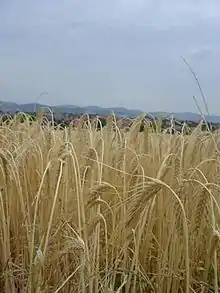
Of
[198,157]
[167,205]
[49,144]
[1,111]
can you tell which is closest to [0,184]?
[49,144]

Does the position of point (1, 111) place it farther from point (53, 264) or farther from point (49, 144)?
point (53, 264)

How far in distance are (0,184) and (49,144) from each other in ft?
0.92

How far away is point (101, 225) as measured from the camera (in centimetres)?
145

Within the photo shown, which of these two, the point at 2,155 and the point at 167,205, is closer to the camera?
the point at 2,155

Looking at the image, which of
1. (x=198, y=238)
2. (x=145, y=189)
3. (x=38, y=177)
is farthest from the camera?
(x=38, y=177)

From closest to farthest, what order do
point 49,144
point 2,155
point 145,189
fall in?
point 145,189 → point 2,155 → point 49,144

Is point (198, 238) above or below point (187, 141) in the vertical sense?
below

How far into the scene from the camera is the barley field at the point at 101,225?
1.17m

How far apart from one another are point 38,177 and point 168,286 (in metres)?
0.52

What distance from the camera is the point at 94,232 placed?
50.6 inches

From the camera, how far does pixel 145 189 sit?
95 cm

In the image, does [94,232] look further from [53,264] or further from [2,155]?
[2,155]

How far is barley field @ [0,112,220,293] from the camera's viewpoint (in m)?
1.17

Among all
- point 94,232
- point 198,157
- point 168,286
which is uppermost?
point 198,157
